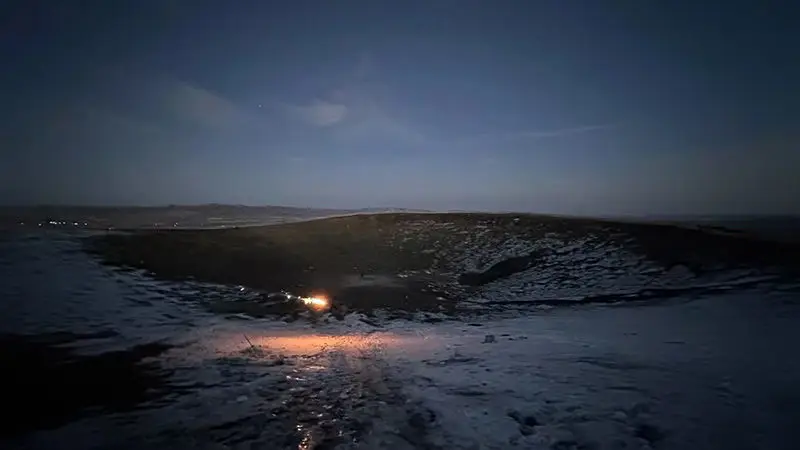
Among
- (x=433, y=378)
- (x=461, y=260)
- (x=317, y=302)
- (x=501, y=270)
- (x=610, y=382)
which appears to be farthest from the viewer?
(x=461, y=260)

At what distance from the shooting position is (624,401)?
15.6 feet

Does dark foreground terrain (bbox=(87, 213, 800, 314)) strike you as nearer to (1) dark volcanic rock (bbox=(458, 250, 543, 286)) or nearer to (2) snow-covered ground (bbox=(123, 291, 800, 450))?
(1) dark volcanic rock (bbox=(458, 250, 543, 286))

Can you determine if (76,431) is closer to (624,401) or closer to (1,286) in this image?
(624,401)

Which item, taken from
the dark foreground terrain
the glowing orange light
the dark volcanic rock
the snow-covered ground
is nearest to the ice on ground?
the snow-covered ground

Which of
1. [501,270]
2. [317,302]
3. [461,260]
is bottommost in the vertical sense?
[317,302]

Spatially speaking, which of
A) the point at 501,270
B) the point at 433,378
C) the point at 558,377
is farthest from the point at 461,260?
the point at 433,378

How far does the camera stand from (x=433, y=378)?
5.41m

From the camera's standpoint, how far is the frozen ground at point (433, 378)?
401 cm

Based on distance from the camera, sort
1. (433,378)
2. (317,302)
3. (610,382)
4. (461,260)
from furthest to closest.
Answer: (461,260) → (317,302) → (433,378) → (610,382)

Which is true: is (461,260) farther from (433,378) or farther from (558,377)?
(433,378)

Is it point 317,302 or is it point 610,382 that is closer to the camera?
point 610,382

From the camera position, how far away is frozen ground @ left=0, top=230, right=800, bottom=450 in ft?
13.2

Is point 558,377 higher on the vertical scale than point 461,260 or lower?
lower

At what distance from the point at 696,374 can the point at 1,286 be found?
11.6 meters
